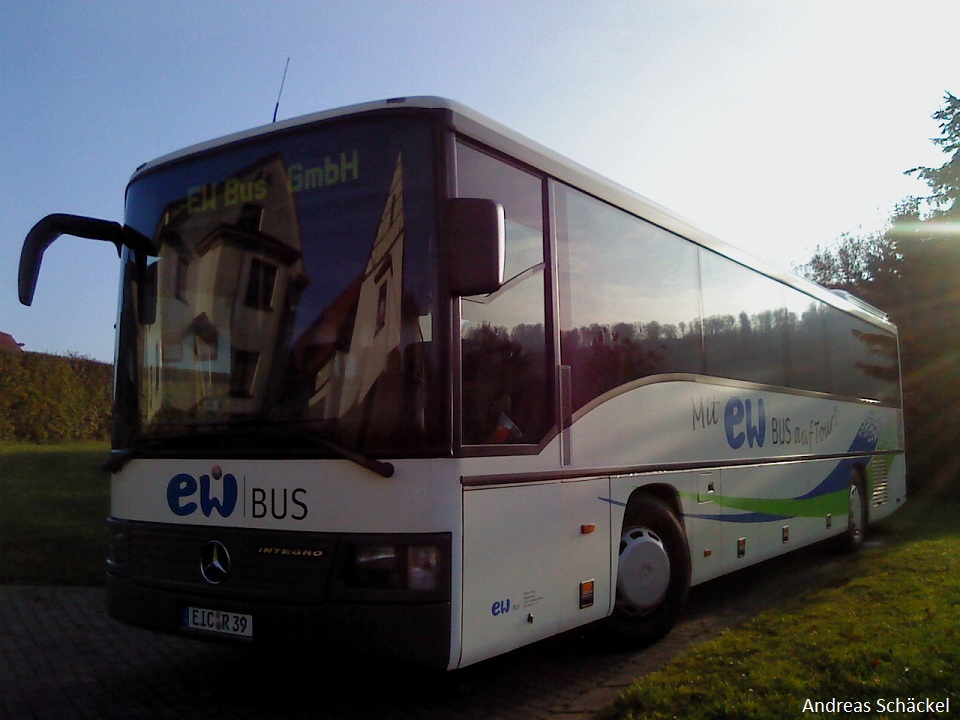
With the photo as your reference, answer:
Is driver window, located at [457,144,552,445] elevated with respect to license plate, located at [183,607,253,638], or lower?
elevated

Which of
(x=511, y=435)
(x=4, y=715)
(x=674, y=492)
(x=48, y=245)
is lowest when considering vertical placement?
(x=4, y=715)

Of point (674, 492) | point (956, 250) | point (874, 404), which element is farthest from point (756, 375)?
point (956, 250)

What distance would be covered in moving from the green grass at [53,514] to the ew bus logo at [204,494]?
34.2 inches

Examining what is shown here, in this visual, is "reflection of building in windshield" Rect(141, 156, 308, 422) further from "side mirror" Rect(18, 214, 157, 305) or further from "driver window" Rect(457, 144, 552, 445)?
"driver window" Rect(457, 144, 552, 445)

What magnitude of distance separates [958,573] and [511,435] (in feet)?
19.4

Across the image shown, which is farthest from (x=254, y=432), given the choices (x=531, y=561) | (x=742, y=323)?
(x=742, y=323)

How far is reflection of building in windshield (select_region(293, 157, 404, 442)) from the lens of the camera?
4.69 metres

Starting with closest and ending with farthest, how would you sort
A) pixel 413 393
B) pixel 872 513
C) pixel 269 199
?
pixel 413 393 → pixel 269 199 → pixel 872 513

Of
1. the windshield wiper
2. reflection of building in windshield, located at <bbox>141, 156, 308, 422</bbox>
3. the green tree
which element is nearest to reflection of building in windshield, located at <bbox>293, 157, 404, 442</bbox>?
the windshield wiper

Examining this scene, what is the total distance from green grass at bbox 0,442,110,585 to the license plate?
1304 millimetres

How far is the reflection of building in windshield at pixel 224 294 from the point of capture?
16.3 feet

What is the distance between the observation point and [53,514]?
45.8ft

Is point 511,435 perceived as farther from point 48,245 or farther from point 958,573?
point 958,573

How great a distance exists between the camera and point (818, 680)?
525cm
